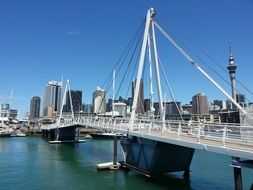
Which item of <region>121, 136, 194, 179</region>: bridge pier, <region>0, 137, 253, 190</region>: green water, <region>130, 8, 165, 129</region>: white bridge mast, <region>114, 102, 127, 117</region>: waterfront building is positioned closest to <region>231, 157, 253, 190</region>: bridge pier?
<region>0, 137, 253, 190</region>: green water

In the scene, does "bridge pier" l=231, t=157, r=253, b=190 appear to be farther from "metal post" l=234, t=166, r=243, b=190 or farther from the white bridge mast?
the white bridge mast

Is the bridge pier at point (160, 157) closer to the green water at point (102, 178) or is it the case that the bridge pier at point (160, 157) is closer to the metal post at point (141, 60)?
the green water at point (102, 178)

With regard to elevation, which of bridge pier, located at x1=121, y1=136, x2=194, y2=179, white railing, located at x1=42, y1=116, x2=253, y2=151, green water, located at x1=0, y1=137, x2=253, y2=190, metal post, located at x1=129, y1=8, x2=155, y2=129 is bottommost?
green water, located at x1=0, y1=137, x2=253, y2=190

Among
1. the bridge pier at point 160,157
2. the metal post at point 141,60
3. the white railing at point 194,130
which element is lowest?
the bridge pier at point 160,157

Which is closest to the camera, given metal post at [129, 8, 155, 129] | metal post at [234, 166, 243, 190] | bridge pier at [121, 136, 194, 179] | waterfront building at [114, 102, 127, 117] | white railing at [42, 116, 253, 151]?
metal post at [234, 166, 243, 190]

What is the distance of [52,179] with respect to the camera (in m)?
31.6

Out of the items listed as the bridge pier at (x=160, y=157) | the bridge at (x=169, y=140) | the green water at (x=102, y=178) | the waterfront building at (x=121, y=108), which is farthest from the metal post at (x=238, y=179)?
the waterfront building at (x=121, y=108)

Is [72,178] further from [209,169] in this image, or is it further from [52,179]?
[209,169]

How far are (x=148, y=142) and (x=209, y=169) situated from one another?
1115cm

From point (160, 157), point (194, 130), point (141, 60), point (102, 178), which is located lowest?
point (102, 178)

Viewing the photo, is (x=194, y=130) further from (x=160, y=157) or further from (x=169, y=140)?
(x=160, y=157)

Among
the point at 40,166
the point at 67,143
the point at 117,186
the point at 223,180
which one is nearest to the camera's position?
the point at 117,186

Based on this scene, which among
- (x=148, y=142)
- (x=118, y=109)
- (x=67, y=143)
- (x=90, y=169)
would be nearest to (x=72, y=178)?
(x=90, y=169)

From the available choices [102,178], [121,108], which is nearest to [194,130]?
[102,178]
